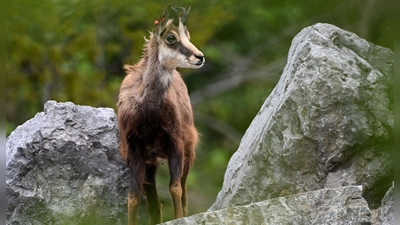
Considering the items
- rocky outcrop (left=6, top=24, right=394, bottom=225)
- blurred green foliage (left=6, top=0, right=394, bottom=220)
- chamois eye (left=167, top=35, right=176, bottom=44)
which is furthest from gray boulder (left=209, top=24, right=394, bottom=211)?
blurred green foliage (left=6, top=0, right=394, bottom=220)

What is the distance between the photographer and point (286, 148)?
25.9ft

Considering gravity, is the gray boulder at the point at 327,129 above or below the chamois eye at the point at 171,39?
below

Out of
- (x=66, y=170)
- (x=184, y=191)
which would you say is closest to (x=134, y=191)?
(x=66, y=170)

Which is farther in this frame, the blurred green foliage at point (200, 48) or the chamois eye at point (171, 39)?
the blurred green foliage at point (200, 48)

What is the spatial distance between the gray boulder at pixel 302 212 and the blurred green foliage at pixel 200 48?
5712 mm

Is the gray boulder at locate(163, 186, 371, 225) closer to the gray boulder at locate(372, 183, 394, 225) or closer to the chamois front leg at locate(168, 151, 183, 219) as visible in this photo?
the gray boulder at locate(372, 183, 394, 225)

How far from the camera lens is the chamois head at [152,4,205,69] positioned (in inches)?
314

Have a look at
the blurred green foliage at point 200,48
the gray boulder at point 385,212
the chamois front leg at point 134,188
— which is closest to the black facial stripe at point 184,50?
the chamois front leg at point 134,188

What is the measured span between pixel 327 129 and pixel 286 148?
1.47 ft

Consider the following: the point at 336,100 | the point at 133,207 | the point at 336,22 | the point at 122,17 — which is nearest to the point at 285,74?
the point at 336,100

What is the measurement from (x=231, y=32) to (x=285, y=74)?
9080 millimetres

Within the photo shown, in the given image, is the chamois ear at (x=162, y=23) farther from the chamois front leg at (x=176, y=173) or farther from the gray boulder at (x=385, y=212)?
the gray boulder at (x=385, y=212)

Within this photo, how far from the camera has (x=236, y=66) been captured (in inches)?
685

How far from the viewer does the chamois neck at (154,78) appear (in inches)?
317
